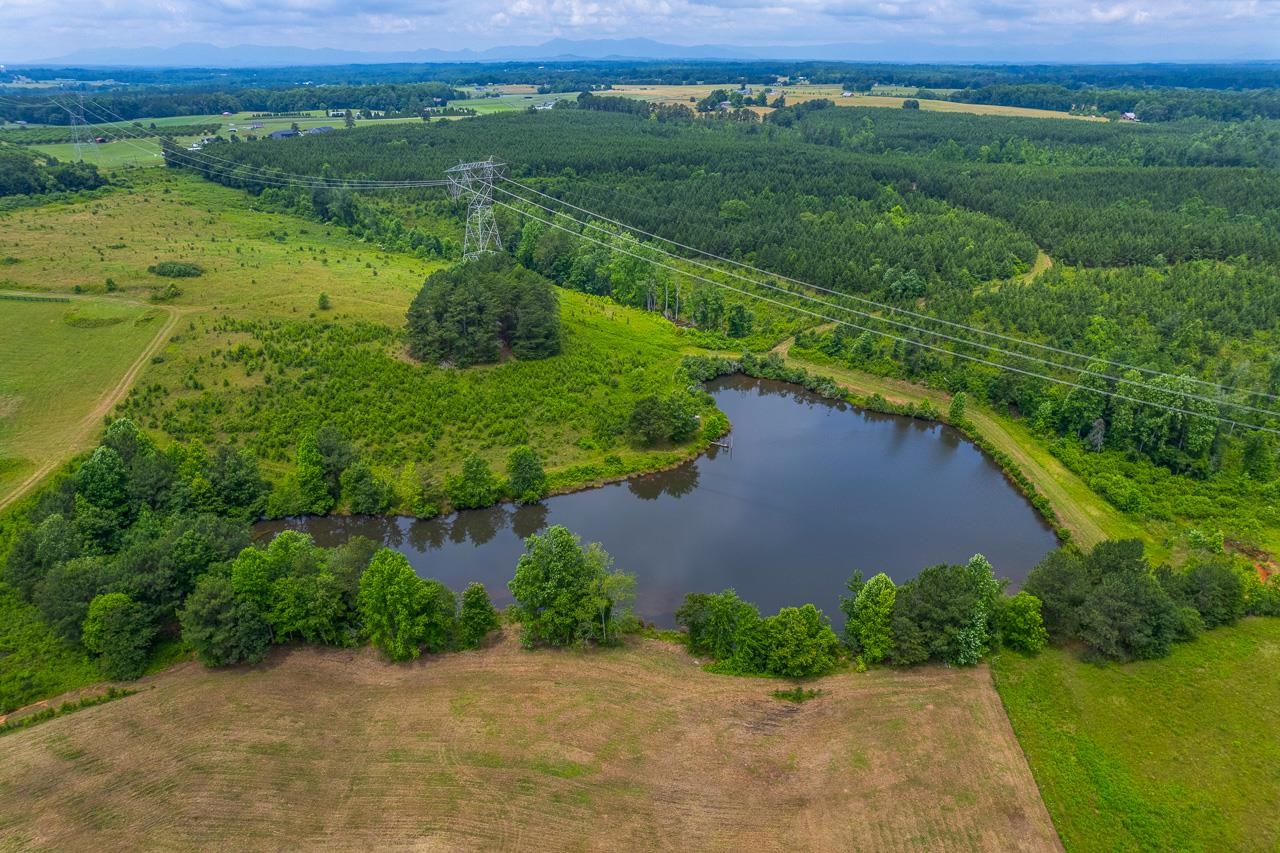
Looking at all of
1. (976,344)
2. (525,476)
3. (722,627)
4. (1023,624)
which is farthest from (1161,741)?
(976,344)

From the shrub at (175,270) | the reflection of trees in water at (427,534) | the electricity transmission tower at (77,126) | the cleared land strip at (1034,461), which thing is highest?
the electricity transmission tower at (77,126)

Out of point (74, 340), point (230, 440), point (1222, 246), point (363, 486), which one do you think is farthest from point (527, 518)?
point (1222, 246)

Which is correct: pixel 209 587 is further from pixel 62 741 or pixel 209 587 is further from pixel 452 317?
pixel 452 317

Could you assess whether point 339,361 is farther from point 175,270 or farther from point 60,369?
point 175,270

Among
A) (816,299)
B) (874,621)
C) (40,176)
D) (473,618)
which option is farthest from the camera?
(40,176)

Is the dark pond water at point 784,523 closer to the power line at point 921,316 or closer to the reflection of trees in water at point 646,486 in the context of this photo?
the reflection of trees in water at point 646,486

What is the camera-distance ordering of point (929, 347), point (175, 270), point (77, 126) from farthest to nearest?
point (77, 126), point (175, 270), point (929, 347)

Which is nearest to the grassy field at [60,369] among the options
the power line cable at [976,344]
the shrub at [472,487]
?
the shrub at [472,487]
